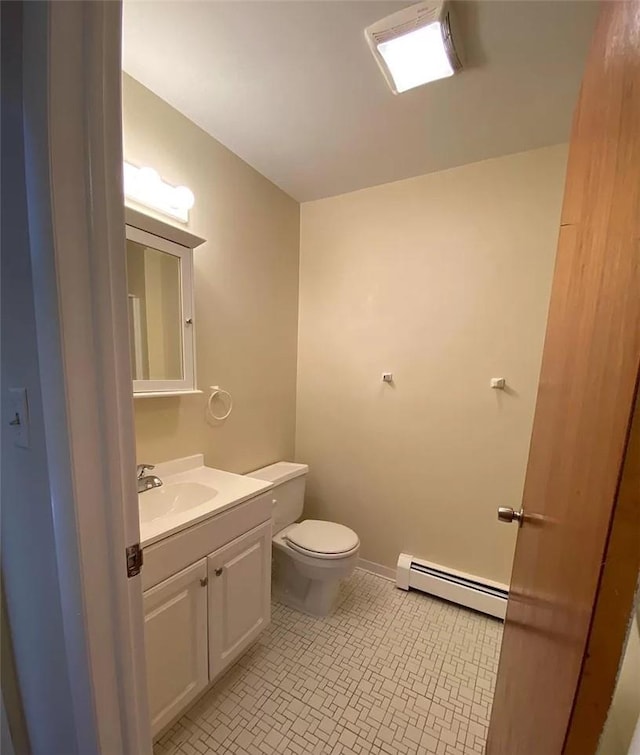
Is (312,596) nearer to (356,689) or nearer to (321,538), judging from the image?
(321,538)

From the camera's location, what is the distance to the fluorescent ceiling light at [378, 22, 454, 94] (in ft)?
3.52

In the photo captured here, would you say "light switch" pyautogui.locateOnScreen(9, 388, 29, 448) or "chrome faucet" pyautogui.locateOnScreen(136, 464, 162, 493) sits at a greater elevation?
"light switch" pyautogui.locateOnScreen(9, 388, 29, 448)

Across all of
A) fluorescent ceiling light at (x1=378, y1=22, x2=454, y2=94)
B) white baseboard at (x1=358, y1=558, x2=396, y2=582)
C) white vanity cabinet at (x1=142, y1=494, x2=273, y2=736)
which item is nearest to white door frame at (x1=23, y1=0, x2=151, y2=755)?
white vanity cabinet at (x1=142, y1=494, x2=273, y2=736)

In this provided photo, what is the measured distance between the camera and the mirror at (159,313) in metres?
1.34

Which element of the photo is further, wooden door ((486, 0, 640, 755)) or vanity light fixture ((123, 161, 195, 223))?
vanity light fixture ((123, 161, 195, 223))

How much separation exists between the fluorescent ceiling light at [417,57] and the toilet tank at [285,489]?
186 centimetres

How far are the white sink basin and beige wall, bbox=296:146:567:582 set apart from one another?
3.29 feet

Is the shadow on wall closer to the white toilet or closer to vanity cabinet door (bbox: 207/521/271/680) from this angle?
vanity cabinet door (bbox: 207/521/271/680)

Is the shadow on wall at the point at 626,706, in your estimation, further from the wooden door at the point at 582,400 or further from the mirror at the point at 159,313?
the mirror at the point at 159,313

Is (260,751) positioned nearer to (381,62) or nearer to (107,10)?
(107,10)

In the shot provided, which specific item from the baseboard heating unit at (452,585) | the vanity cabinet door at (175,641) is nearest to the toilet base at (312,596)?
the baseboard heating unit at (452,585)

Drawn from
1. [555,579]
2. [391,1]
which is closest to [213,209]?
[391,1]

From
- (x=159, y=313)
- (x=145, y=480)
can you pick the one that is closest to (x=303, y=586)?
(x=145, y=480)

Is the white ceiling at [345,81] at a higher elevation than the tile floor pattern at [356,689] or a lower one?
higher
